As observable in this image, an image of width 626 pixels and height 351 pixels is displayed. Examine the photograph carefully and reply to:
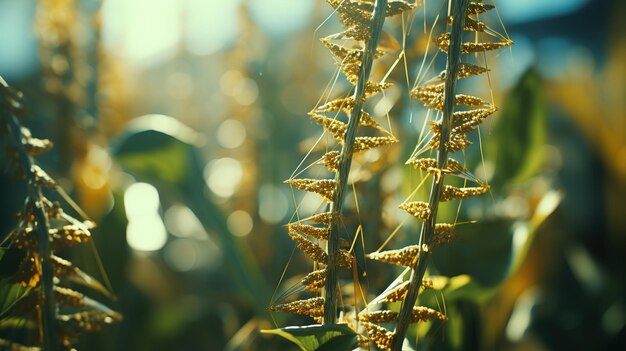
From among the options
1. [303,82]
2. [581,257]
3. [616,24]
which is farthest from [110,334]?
[616,24]

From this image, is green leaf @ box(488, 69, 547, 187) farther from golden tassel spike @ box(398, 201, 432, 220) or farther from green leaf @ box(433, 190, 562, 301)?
golden tassel spike @ box(398, 201, 432, 220)

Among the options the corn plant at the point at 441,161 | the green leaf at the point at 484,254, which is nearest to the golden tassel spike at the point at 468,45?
the corn plant at the point at 441,161

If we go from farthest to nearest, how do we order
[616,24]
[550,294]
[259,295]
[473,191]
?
[616,24] < [550,294] < [259,295] < [473,191]

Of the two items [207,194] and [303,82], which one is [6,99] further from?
[303,82]

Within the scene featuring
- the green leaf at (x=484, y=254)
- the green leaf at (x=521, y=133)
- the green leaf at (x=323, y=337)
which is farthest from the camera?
the green leaf at (x=521, y=133)

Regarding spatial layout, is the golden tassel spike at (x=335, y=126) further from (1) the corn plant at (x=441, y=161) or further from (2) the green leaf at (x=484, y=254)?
(2) the green leaf at (x=484, y=254)

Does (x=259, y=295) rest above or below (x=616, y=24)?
below

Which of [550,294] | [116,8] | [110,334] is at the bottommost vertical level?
[550,294]
